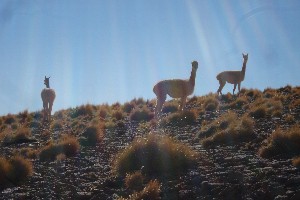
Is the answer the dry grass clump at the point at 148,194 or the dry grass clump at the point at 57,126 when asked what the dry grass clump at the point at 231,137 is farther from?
the dry grass clump at the point at 57,126

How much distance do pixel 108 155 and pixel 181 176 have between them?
157 inches

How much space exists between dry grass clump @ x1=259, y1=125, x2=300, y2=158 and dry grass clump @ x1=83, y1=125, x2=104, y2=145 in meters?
7.18

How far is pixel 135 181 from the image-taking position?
8.71 m

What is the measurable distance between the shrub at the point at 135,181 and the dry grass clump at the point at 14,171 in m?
2.76

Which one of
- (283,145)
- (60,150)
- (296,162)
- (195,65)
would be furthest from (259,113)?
(296,162)

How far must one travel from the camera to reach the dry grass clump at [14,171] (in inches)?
391

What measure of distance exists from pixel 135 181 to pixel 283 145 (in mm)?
3535

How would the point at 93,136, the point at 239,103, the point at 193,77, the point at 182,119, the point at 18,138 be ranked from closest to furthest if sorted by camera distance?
the point at 93,136, the point at 18,138, the point at 182,119, the point at 193,77, the point at 239,103

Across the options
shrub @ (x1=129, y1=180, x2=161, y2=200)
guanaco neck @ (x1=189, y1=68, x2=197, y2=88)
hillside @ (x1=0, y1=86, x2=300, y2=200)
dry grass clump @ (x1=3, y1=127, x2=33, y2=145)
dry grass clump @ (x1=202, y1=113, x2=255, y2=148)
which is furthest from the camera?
guanaco neck @ (x1=189, y1=68, x2=197, y2=88)

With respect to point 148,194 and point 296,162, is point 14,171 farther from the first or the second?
point 296,162

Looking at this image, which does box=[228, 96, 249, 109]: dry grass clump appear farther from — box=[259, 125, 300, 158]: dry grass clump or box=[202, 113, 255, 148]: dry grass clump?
box=[259, 125, 300, 158]: dry grass clump

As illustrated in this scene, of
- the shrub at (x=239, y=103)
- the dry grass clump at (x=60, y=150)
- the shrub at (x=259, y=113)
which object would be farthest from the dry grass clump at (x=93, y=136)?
the shrub at (x=239, y=103)

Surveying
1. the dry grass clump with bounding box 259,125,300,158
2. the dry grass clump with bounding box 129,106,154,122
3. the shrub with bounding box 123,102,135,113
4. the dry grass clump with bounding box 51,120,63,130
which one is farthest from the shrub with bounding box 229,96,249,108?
the dry grass clump with bounding box 259,125,300,158

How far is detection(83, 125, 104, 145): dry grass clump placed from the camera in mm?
15852
